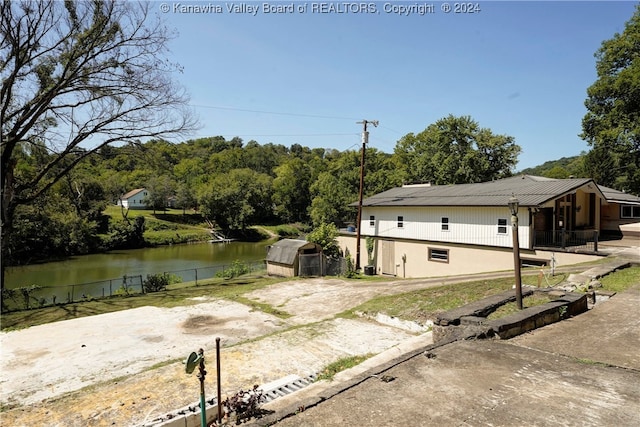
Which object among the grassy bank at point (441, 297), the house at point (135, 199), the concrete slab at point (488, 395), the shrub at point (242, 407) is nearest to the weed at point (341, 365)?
the concrete slab at point (488, 395)

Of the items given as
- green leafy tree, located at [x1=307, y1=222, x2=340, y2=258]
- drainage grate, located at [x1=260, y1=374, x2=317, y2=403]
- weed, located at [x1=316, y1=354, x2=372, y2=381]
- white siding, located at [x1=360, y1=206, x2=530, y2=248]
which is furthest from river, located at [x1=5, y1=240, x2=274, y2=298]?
drainage grate, located at [x1=260, y1=374, x2=317, y2=403]

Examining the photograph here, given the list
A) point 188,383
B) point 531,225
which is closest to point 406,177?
point 531,225

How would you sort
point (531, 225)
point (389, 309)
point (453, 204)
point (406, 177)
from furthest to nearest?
point (406, 177) < point (453, 204) < point (531, 225) < point (389, 309)

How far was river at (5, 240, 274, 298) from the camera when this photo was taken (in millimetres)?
29062

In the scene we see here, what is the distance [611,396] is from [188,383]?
6.13 m

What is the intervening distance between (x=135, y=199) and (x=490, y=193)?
69.7m

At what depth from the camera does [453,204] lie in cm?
2088

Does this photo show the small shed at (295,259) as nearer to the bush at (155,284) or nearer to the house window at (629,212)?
the bush at (155,284)

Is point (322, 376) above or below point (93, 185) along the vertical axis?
below

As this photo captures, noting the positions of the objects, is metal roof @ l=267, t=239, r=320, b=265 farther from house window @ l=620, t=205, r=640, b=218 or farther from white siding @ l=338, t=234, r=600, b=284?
house window @ l=620, t=205, r=640, b=218

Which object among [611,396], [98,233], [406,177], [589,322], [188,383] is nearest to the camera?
[611,396]

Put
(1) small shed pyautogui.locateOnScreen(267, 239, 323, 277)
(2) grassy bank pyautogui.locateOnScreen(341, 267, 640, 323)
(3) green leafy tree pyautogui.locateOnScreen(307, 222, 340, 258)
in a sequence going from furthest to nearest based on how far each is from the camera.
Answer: (3) green leafy tree pyautogui.locateOnScreen(307, 222, 340, 258)
(1) small shed pyautogui.locateOnScreen(267, 239, 323, 277)
(2) grassy bank pyautogui.locateOnScreen(341, 267, 640, 323)

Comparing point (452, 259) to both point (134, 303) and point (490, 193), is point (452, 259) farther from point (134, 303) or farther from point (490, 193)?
point (134, 303)

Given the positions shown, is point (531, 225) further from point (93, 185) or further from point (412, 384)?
point (93, 185)
